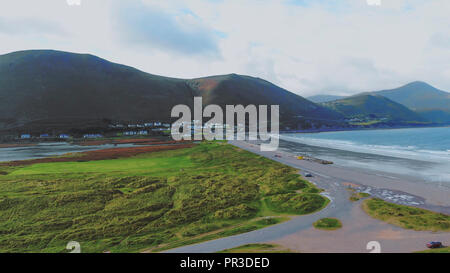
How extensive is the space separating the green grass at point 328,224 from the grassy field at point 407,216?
540 cm

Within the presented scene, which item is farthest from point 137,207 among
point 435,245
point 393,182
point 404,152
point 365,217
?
point 404,152

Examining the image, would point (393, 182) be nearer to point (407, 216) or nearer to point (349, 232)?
point (407, 216)

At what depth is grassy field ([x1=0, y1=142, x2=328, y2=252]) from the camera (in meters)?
21.5

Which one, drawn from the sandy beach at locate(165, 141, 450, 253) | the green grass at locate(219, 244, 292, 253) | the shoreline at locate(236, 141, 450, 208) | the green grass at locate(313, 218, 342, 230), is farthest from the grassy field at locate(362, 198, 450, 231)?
the green grass at locate(219, 244, 292, 253)

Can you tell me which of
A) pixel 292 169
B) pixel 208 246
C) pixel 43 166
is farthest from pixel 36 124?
pixel 208 246

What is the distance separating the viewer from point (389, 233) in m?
22.5

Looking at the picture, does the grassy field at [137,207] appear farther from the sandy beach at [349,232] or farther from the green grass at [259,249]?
the green grass at [259,249]

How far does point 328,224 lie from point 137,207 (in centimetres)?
2154

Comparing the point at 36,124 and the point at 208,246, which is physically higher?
the point at 36,124

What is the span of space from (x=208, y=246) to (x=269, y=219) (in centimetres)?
822

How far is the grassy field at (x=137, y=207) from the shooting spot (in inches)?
848

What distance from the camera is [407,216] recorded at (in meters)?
25.7

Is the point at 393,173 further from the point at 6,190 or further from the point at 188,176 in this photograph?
the point at 6,190

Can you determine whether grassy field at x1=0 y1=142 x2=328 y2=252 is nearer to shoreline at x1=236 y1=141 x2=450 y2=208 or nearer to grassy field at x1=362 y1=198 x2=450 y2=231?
grassy field at x1=362 y1=198 x2=450 y2=231
